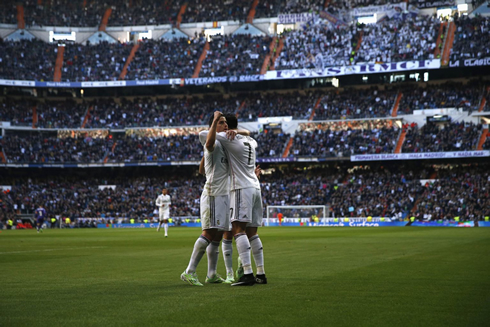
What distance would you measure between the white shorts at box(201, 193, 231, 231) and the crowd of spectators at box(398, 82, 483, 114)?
55.1 metres

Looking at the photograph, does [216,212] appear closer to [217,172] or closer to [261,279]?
[217,172]

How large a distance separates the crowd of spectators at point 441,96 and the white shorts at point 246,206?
180 feet

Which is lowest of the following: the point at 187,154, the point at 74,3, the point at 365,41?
the point at 187,154

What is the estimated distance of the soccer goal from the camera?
5462cm

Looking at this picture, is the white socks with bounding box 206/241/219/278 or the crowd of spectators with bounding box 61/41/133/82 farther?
the crowd of spectators with bounding box 61/41/133/82

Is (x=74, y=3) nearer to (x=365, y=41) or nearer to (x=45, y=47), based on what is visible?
(x=45, y=47)

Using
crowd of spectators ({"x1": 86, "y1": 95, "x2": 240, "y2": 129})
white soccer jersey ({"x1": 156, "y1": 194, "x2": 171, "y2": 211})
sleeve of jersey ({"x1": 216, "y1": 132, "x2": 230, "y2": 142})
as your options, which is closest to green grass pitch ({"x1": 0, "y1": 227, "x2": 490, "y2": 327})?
sleeve of jersey ({"x1": 216, "y1": 132, "x2": 230, "y2": 142})

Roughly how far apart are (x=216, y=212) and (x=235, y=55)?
63.5 m

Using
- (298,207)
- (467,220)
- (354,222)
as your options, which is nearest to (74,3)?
(298,207)

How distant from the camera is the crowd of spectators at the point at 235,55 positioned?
69.2 m

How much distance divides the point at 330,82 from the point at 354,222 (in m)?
21.3

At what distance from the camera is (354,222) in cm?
5259

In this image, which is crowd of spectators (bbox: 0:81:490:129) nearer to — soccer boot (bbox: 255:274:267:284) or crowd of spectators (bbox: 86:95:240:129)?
crowd of spectators (bbox: 86:95:240:129)

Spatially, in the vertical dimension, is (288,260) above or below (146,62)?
below
